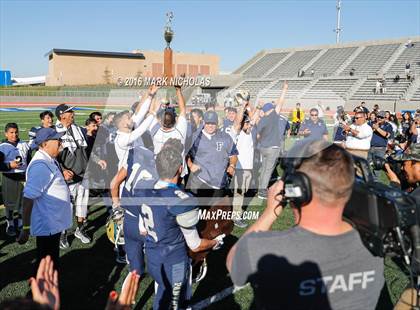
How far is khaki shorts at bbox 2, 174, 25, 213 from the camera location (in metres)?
6.38

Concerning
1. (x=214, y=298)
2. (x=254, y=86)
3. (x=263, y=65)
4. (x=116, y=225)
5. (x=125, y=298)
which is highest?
(x=263, y=65)

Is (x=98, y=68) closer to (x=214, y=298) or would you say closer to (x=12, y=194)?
(x=12, y=194)

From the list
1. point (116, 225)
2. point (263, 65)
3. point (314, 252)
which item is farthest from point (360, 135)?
point (263, 65)

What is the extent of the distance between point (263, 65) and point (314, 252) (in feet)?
181

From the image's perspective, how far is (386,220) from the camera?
5.78ft

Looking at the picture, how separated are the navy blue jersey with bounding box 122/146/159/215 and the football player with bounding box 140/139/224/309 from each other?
0.37 meters

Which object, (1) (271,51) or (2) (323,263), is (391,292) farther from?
(1) (271,51)

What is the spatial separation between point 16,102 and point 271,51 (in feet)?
118

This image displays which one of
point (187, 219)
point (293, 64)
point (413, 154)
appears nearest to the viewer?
point (187, 219)

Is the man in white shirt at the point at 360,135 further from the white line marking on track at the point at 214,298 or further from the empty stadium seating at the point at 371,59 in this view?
the empty stadium seating at the point at 371,59

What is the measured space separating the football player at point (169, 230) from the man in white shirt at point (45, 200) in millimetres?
1184

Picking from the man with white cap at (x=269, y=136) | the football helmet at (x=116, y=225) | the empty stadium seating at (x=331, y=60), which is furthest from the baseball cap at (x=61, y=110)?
the empty stadium seating at (x=331, y=60)

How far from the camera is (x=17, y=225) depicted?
6523 millimetres

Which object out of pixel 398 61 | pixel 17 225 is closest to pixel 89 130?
pixel 17 225
